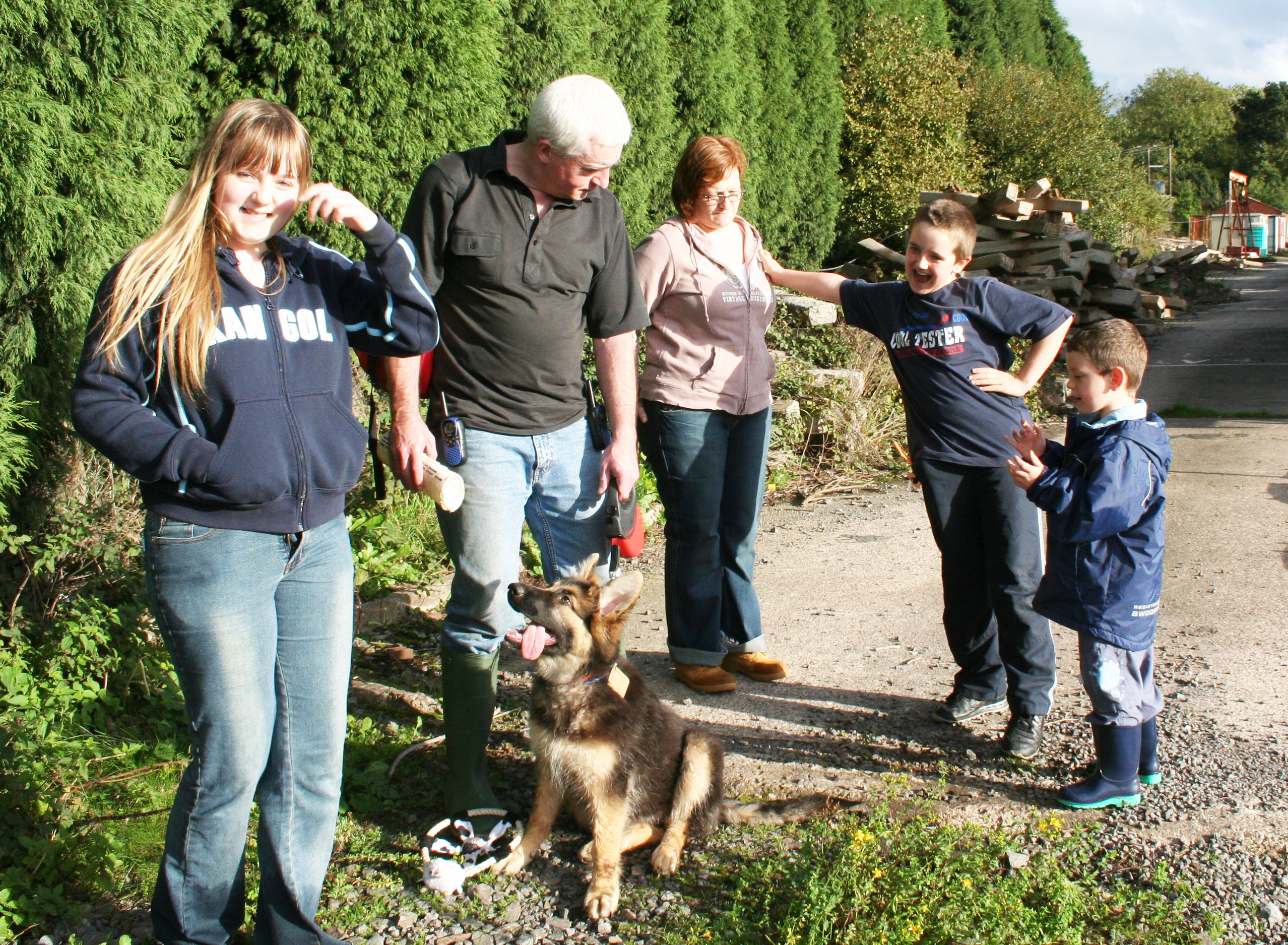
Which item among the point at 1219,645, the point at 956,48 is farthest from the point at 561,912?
the point at 956,48

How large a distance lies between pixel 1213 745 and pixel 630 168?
6452 millimetres

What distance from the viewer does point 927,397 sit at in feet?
12.6

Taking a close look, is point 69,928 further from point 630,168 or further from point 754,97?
point 754,97

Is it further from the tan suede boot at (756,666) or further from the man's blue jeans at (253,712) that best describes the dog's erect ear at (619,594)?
the tan suede boot at (756,666)

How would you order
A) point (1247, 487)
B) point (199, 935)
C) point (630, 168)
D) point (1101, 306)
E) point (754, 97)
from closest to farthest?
point (199, 935)
point (1247, 487)
point (630, 168)
point (754, 97)
point (1101, 306)

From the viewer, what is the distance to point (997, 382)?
147 inches

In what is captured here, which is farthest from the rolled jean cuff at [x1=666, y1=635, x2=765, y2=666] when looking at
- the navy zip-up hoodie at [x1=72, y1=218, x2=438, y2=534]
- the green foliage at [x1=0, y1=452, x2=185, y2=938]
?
the navy zip-up hoodie at [x1=72, y1=218, x2=438, y2=534]

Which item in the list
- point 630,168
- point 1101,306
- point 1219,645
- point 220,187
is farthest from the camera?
point 1101,306

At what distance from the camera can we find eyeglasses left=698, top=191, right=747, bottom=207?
13.3 feet

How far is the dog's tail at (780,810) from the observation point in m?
3.27

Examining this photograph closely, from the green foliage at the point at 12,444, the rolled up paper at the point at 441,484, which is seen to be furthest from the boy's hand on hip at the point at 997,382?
the green foliage at the point at 12,444

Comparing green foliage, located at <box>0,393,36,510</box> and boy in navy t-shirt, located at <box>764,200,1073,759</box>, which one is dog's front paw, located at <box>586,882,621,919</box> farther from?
green foliage, located at <box>0,393,36,510</box>

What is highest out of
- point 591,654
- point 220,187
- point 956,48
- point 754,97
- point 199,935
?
point 956,48

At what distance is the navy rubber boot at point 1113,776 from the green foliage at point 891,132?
1299cm
